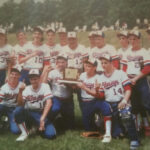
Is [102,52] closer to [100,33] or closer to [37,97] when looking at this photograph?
[100,33]

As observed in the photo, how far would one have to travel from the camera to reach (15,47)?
376cm

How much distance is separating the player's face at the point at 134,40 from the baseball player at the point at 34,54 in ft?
3.95

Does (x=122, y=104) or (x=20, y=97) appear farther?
(x=20, y=97)

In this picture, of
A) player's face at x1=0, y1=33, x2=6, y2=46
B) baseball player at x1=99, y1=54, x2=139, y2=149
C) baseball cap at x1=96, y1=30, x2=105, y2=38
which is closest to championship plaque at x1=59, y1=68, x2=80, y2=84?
baseball player at x1=99, y1=54, x2=139, y2=149

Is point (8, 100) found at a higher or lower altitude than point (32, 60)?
lower

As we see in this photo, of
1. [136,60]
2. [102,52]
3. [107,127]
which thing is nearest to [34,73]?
[102,52]

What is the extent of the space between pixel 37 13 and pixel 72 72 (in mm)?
933

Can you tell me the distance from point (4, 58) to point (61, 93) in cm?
101

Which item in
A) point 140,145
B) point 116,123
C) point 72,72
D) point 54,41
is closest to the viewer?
point 140,145

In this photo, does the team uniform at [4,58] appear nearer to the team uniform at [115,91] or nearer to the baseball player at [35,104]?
the baseball player at [35,104]

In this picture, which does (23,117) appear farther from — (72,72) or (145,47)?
(145,47)

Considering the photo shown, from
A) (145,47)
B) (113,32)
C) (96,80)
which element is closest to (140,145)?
(96,80)

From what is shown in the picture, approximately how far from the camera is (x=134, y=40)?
3.33m

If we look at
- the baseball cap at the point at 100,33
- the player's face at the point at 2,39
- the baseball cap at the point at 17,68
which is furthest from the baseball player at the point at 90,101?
the player's face at the point at 2,39
